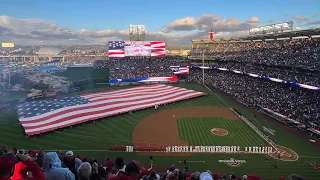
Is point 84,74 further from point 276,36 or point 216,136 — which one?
point 276,36

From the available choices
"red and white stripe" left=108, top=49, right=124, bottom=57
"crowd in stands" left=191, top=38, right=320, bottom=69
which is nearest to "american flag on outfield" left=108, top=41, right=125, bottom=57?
"red and white stripe" left=108, top=49, right=124, bottom=57

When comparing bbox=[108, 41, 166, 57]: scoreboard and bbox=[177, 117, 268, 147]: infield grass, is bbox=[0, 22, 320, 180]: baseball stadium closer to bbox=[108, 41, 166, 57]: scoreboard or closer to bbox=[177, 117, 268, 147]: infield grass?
bbox=[177, 117, 268, 147]: infield grass

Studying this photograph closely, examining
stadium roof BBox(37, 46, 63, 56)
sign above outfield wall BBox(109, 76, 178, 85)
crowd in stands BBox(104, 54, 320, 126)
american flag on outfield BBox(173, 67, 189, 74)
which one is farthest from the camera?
stadium roof BBox(37, 46, 63, 56)

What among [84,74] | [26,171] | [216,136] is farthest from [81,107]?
[84,74]

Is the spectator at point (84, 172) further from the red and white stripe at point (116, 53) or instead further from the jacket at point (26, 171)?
the red and white stripe at point (116, 53)

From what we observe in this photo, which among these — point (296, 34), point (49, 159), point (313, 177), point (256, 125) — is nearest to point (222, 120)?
point (256, 125)

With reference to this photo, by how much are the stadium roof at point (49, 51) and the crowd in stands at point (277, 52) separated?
90.9m

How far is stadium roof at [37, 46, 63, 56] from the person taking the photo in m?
131

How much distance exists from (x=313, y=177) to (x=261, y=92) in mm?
29099

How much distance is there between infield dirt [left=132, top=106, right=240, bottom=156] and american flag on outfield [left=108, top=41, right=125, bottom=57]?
3221 cm

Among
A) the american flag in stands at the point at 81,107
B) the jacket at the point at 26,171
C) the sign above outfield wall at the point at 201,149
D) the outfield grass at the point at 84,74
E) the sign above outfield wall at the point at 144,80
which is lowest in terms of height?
the sign above outfield wall at the point at 201,149

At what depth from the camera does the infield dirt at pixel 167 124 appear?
1165 inches

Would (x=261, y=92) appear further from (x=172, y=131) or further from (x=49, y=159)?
(x=49, y=159)

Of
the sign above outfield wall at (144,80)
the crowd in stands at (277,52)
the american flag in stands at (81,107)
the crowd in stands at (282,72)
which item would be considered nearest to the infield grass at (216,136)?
the american flag in stands at (81,107)
